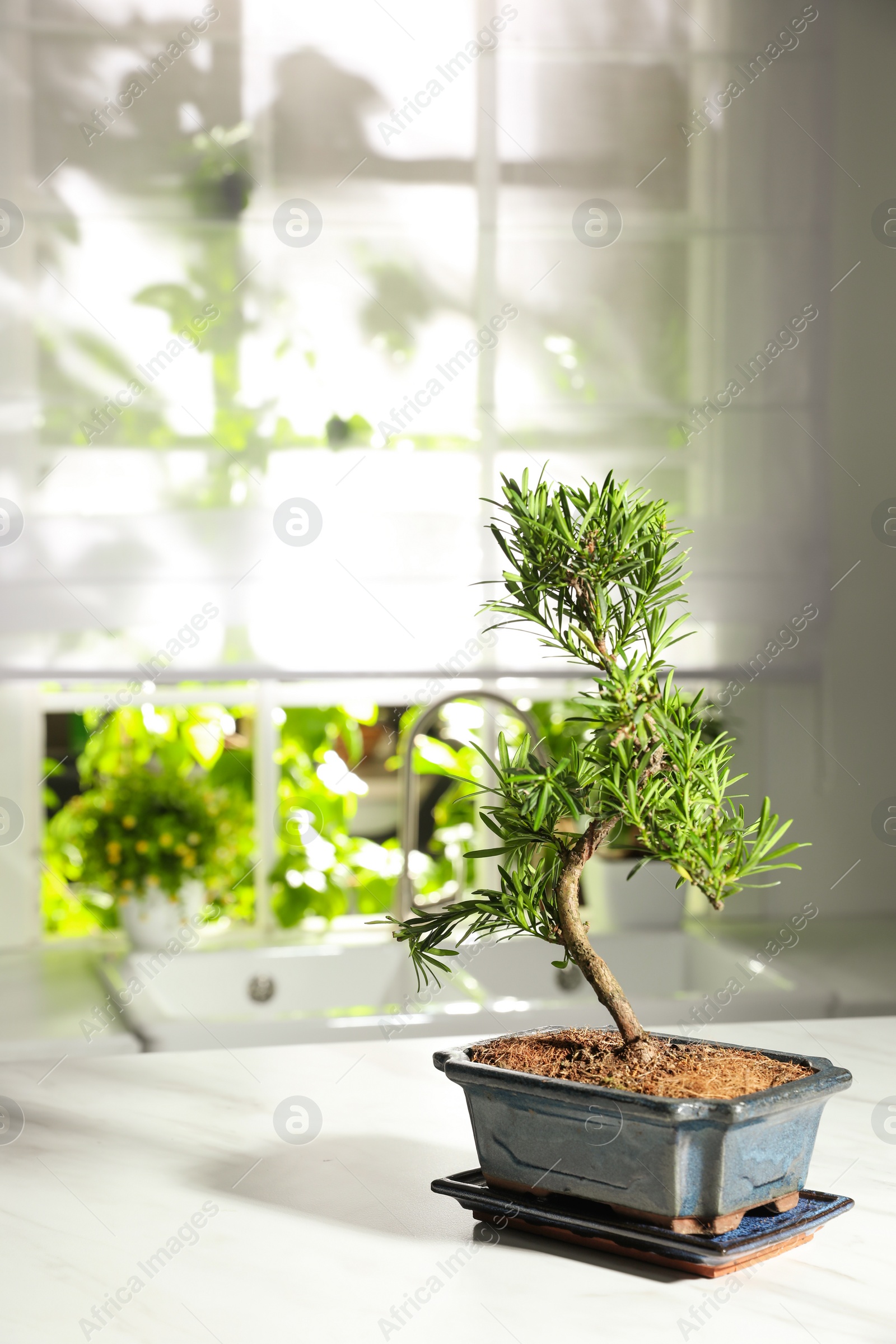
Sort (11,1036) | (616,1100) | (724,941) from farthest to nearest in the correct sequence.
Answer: (724,941) < (11,1036) < (616,1100)

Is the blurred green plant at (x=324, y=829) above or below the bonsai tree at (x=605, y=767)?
below

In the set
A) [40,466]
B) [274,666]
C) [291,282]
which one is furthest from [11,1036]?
[291,282]

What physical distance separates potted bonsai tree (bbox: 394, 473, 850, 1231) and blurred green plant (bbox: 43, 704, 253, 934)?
1651 mm

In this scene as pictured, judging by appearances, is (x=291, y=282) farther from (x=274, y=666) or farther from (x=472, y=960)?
(x=472, y=960)

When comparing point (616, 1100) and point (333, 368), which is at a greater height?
point (333, 368)

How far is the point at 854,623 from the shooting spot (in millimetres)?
2645

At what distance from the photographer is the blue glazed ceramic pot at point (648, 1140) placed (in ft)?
2.17

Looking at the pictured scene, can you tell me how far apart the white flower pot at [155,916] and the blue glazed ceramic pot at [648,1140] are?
5.48 feet

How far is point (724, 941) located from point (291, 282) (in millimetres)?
1438

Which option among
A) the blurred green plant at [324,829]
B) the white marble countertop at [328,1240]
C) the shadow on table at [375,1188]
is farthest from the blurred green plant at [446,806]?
the shadow on table at [375,1188]

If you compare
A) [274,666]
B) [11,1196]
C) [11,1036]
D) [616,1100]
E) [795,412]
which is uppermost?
[795,412]

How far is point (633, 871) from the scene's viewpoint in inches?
27.9

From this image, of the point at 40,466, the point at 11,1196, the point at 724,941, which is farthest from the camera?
the point at 724,941

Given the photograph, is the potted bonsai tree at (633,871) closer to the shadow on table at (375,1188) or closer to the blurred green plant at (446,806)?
the shadow on table at (375,1188)
